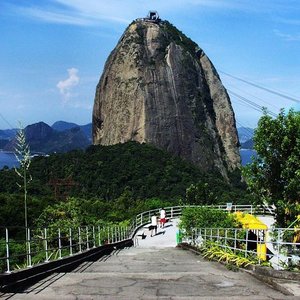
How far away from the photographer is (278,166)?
17172 millimetres

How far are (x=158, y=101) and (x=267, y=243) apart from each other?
99932 mm

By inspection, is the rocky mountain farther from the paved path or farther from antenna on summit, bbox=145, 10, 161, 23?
the paved path

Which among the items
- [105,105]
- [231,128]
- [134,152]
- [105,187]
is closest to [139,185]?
[105,187]

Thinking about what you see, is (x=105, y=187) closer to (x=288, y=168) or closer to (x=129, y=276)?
(x=288, y=168)

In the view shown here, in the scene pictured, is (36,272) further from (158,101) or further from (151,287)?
(158,101)

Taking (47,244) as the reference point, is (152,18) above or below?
above

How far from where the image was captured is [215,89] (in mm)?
139125

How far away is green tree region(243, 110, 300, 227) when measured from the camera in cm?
1642

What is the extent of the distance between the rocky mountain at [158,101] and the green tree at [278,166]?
92.2 metres

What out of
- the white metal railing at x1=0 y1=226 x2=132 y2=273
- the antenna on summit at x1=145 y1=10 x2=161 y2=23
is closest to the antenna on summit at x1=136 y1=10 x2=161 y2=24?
the antenna on summit at x1=145 y1=10 x2=161 y2=23

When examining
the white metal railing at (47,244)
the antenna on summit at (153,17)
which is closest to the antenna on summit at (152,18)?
the antenna on summit at (153,17)

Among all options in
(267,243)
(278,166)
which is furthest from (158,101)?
(267,243)

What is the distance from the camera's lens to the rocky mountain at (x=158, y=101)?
4422 inches

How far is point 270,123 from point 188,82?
10585 cm
